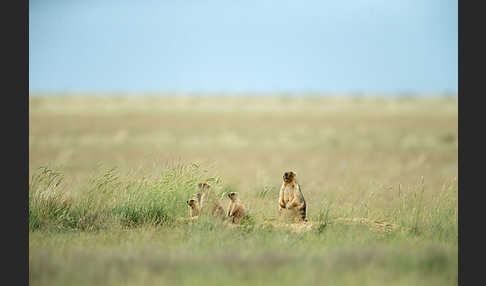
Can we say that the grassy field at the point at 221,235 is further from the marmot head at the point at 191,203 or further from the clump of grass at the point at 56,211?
the marmot head at the point at 191,203

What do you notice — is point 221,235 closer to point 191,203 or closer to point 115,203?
point 191,203

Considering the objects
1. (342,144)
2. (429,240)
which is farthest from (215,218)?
(342,144)

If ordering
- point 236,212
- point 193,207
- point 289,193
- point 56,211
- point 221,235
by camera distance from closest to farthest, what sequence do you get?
point 221,235
point 236,212
point 56,211
point 289,193
point 193,207

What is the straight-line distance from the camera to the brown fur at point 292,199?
8.72m

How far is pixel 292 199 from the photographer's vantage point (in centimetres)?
884

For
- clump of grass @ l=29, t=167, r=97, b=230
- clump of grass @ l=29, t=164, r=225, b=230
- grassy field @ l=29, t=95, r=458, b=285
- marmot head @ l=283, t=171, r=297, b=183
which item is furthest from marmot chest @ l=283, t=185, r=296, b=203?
clump of grass @ l=29, t=167, r=97, b=230

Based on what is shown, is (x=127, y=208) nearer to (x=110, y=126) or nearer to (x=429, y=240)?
(x=429, y=240)

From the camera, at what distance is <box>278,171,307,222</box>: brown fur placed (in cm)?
872

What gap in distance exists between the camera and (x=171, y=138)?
34812 mm

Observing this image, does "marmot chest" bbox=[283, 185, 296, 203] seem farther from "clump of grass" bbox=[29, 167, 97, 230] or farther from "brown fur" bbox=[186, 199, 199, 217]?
"clump of grass" bbox=[29, 167, 97, 230]

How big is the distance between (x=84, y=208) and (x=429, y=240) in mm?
5555

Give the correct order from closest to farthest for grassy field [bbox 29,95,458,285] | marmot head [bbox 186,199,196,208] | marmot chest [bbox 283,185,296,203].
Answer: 1. grassy field [bbox 29,95,458,285]
2. marmot chest [bbox 283,185,296,203]
3. marmot head [bbox 186,199,196,208]

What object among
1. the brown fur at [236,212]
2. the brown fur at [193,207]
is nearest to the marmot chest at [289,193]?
the brown fur at [236,212]

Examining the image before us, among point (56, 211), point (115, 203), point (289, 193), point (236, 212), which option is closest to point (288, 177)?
point (289, 193)
